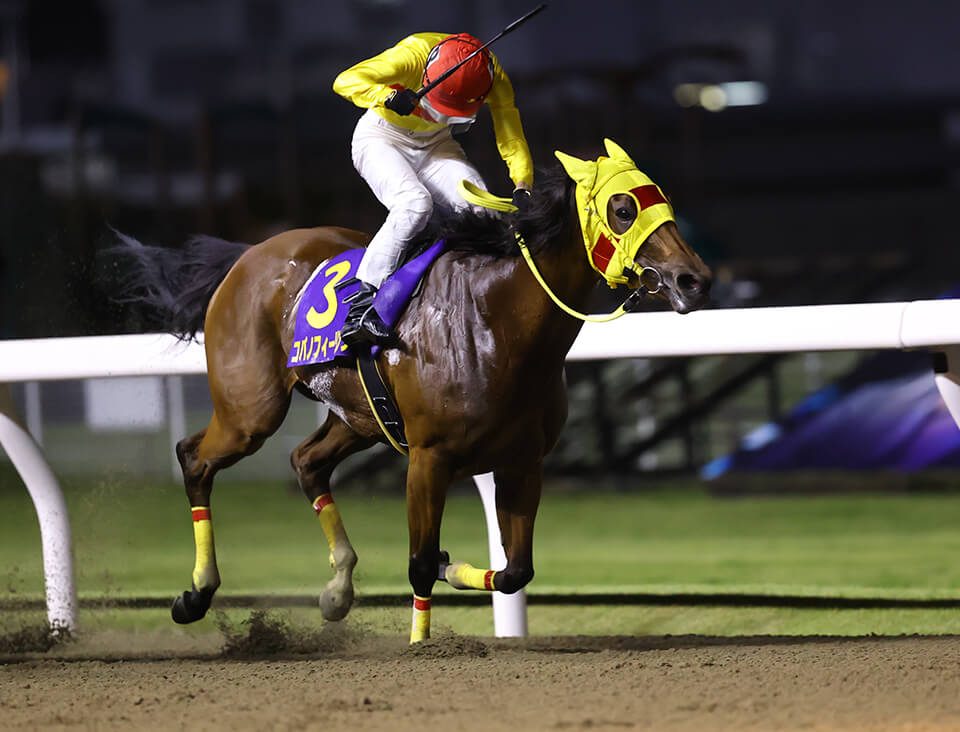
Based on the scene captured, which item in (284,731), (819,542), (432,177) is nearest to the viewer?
(284,731)

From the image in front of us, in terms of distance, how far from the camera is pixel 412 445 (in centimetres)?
379

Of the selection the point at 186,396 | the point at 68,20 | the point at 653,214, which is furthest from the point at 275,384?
the point at 68,20

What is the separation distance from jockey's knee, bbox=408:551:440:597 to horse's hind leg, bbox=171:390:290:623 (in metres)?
0.82

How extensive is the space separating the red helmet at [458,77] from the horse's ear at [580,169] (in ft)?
1.50

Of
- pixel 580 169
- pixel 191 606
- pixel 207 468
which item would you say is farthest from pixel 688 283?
pixel 191 606

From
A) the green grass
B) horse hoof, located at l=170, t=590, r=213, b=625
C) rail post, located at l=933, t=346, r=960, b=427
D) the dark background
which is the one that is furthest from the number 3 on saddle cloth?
the dark background

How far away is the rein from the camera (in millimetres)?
3570

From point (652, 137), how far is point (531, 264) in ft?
47.3

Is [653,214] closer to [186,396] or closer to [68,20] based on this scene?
[186,396]

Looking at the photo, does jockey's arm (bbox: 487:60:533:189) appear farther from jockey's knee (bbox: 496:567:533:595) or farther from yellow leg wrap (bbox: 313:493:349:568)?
yellow leg wrap (bbox: 313:493:349:568)

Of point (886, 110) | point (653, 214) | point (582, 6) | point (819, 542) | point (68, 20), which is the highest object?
point (68, 20)

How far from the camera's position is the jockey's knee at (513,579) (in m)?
3.85

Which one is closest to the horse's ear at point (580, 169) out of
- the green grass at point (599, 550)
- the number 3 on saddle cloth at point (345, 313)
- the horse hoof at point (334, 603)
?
the number 3 on saddle cloth at point (345, 313)

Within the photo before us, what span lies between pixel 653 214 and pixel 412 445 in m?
0.92
